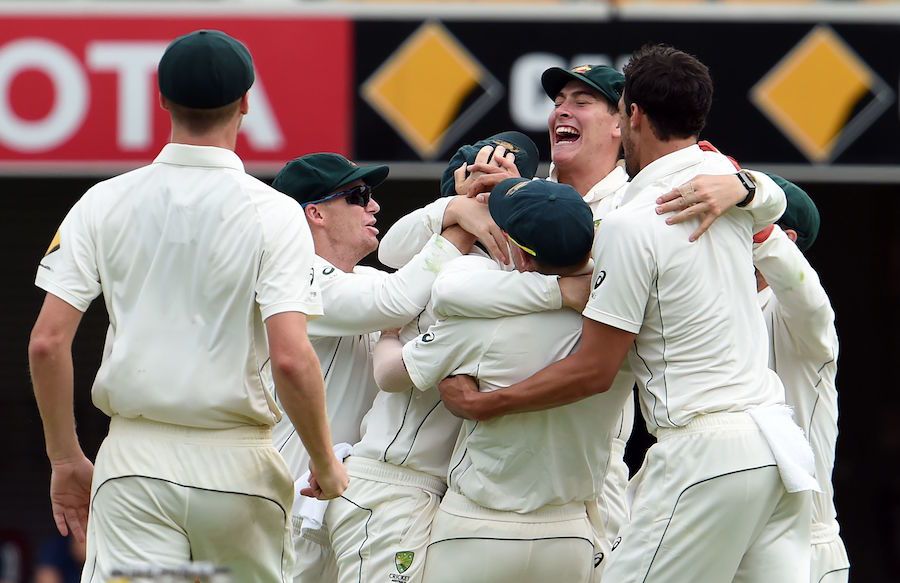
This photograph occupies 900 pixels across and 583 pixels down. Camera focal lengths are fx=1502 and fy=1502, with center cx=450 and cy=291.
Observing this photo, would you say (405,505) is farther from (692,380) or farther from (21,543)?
(21,543)

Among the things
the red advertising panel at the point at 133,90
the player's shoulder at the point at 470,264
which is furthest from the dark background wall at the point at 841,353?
the player's shoulder at the point at 470,264

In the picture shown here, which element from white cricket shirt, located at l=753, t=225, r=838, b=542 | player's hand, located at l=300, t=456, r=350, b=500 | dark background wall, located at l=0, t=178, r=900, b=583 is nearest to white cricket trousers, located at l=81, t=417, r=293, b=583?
player's hand, located at l=300, t=456, r=350, b=500

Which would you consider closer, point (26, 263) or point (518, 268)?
point (518, 268)

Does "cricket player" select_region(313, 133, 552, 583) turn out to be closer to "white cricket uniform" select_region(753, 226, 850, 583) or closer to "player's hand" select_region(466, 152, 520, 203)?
"player's hand" select_region(466, 152, 520, 203)

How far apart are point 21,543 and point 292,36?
5.13m

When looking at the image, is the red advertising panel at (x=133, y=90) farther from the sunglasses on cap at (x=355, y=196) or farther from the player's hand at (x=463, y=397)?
the player's hand at (x=463, y=397)

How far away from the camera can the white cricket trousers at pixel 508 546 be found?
13.3ft

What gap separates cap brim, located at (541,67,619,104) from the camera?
477 cm

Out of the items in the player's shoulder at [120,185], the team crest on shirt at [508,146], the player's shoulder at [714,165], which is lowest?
the team crest on shirt at [508,146]

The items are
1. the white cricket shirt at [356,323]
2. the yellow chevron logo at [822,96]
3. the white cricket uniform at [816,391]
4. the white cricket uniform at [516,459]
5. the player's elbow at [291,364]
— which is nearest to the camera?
the player's elbow at [291,364]

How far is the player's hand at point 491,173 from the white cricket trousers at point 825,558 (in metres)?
1.40

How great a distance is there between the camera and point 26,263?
11570 mm

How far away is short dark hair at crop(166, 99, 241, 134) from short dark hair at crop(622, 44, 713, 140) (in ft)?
3.47

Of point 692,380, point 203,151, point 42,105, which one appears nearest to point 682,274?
point 692,380
